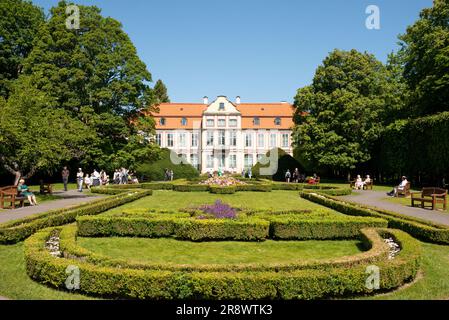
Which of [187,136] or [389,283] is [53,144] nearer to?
[389,283]

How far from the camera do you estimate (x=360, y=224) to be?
10.0 metres

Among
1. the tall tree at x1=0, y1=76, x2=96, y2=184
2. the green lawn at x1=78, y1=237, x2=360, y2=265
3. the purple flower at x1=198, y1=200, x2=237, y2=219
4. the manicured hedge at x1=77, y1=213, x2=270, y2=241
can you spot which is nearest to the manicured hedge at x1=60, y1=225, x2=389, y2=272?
the green lawn at x1=78, y1=237, x2=360, y2=265

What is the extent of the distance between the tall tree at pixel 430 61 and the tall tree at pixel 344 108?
11.8 feet

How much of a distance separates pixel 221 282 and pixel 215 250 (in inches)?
125

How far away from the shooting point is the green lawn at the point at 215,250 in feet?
25.6

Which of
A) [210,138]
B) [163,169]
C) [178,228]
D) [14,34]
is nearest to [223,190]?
[178,228]

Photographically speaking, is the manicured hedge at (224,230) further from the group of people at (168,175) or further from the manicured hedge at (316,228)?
the group of people at (168,175)

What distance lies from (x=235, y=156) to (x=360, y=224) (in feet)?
151

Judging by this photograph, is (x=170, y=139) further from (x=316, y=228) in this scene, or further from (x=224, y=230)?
(x=316, y=228)

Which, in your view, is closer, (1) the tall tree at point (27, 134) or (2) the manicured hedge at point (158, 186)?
(1) the tall tree at point (27, 134)

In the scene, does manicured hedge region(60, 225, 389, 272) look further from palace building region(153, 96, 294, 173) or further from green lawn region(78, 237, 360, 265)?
palace building region(153, 96, 294, 173)

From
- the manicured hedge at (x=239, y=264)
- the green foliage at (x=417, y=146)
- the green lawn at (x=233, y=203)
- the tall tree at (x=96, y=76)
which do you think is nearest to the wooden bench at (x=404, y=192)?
the green lawn at (x=233, y=203)

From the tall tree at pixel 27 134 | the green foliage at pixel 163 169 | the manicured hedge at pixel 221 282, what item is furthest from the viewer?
the green foliage at pixel 163 169
